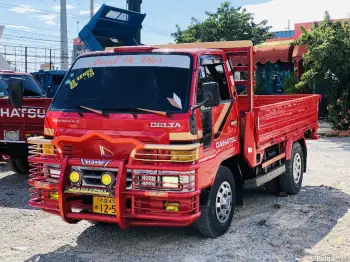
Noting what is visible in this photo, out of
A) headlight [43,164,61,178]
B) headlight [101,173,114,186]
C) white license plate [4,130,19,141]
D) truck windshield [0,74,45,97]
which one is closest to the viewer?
headlight [101,173,114,186]

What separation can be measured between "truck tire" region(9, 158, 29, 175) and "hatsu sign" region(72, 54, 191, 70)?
4.15 metres

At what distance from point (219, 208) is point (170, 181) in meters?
1.00

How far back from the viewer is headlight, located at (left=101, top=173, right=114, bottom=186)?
4758 mm

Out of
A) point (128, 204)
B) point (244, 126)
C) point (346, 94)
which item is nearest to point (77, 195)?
point (128, 204)

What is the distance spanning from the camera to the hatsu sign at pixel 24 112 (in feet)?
26.6

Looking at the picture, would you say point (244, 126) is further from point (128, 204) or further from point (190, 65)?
point (128, 204)

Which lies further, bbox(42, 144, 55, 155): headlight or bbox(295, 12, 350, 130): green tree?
bbox(295, 12, 350, 130): green tree

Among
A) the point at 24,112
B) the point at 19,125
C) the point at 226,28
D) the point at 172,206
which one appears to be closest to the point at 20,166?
the point at 19,125

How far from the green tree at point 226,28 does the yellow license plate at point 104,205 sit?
2433 cm

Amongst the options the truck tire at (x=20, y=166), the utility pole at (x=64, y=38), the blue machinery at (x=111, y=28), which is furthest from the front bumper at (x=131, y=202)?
the utility pole at (x=64, y=38)

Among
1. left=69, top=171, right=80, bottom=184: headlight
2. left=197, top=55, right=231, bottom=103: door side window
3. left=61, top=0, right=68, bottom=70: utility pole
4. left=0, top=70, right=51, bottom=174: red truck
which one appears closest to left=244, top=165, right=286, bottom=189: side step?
left=197, top=55, right=231, bottom=103: door side window

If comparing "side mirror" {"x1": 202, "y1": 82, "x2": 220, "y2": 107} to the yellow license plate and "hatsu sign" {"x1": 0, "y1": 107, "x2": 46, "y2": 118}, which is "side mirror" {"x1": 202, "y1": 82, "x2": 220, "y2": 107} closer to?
the yellow license plate

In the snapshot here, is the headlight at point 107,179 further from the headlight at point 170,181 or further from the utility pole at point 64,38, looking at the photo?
the utility pole at point 64,38

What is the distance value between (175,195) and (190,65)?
1449 millimetres
